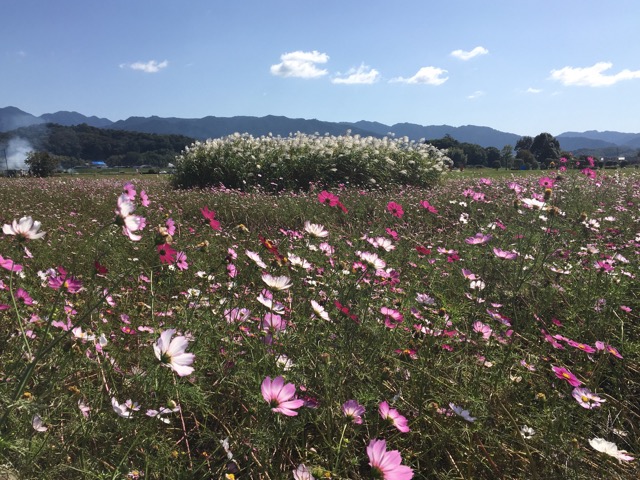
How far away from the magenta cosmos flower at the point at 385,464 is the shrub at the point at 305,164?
734 centimetres

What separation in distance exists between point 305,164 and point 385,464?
8394 mm

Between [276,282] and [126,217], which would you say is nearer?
[126,217]

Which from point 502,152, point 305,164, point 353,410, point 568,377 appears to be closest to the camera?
point 353,410

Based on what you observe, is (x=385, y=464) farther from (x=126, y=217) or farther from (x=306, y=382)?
(x=126, y=217)

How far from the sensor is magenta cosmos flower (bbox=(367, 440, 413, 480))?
86cm

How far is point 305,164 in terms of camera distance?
29.6ft

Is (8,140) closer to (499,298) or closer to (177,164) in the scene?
(177,164)

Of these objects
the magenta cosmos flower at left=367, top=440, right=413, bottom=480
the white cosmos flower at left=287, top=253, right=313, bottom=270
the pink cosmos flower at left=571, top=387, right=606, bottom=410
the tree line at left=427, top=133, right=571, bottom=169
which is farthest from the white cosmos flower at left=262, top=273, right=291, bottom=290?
the tree line at left=427, top=133, right=571, bottom=169

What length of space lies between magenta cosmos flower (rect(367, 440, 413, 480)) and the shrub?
24.1 ft

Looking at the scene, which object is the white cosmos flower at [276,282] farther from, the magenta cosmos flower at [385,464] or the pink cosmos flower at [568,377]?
the pink cosmos flower at [568,377]

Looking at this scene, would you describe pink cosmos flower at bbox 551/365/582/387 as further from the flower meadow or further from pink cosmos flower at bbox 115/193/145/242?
pink cosmos flower at bbox 115/193/145/242

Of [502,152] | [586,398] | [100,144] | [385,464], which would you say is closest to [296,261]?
[385,464]

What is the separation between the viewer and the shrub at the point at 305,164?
881cm

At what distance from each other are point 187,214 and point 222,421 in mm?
4909
